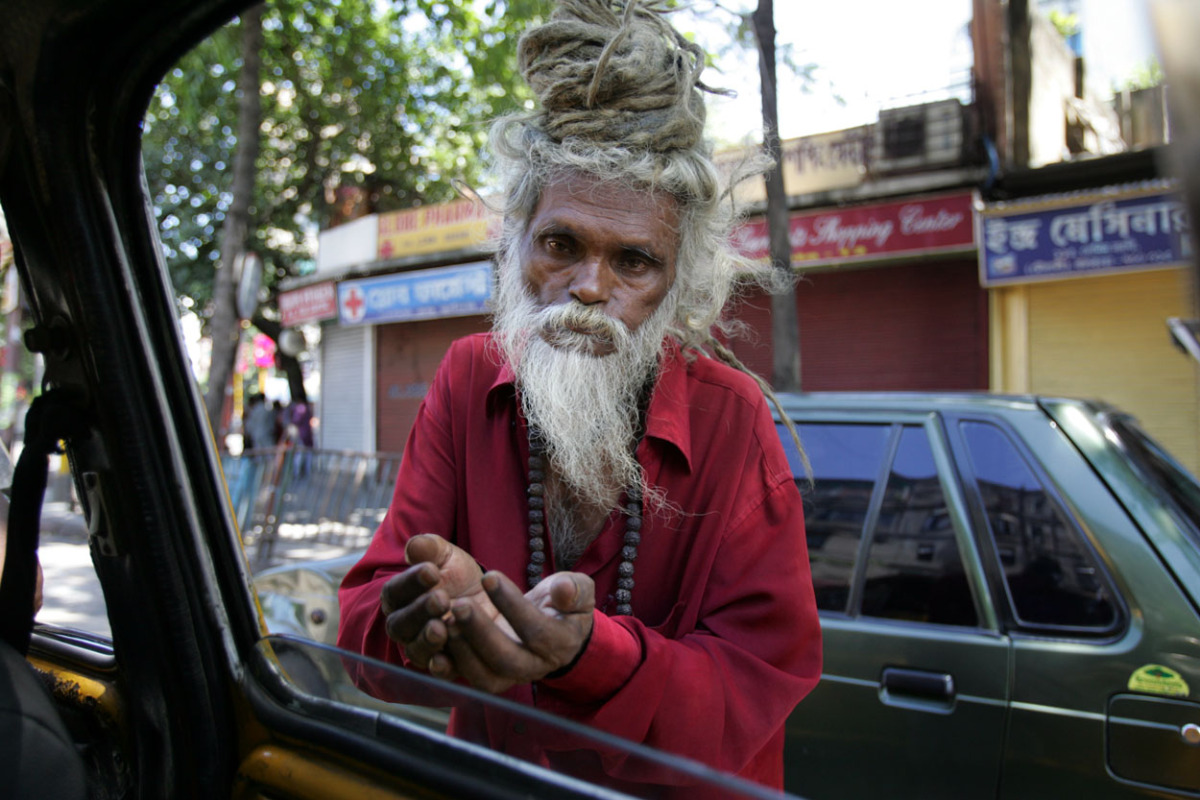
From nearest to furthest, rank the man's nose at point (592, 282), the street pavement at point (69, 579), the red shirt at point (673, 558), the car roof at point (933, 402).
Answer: the red shirt at point (673, 558) < the man's nose at point (592, 282) < the car roof at point (933, 402) < the street pavement at point (69, 579)

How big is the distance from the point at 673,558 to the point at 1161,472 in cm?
177

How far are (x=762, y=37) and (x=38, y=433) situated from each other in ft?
11.2

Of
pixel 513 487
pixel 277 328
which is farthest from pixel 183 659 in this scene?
pixel 277 328

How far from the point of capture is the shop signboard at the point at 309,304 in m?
15.7

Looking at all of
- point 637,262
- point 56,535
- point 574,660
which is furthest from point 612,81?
point 56,535

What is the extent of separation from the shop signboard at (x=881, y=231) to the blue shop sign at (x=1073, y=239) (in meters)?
0.66

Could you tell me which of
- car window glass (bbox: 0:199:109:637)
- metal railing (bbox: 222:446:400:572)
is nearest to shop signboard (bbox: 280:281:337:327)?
car window glass (bbox: 0:199:109:637)

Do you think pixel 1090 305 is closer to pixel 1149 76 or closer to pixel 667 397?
pixel 667 397

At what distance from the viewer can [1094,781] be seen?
199 centimetres

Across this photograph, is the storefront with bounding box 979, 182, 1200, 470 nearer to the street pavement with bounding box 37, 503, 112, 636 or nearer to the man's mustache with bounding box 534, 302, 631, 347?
the man's mustache with bounding box 534, 302, 631, 347

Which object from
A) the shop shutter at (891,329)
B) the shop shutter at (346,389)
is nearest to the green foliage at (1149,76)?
the shop shutter at (891,329)

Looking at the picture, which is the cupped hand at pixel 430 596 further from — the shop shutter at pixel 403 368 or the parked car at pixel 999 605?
the shop shutter at pixel 403 368

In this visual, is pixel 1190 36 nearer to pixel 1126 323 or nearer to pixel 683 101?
pixel 683 101

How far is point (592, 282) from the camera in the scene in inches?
62.0
